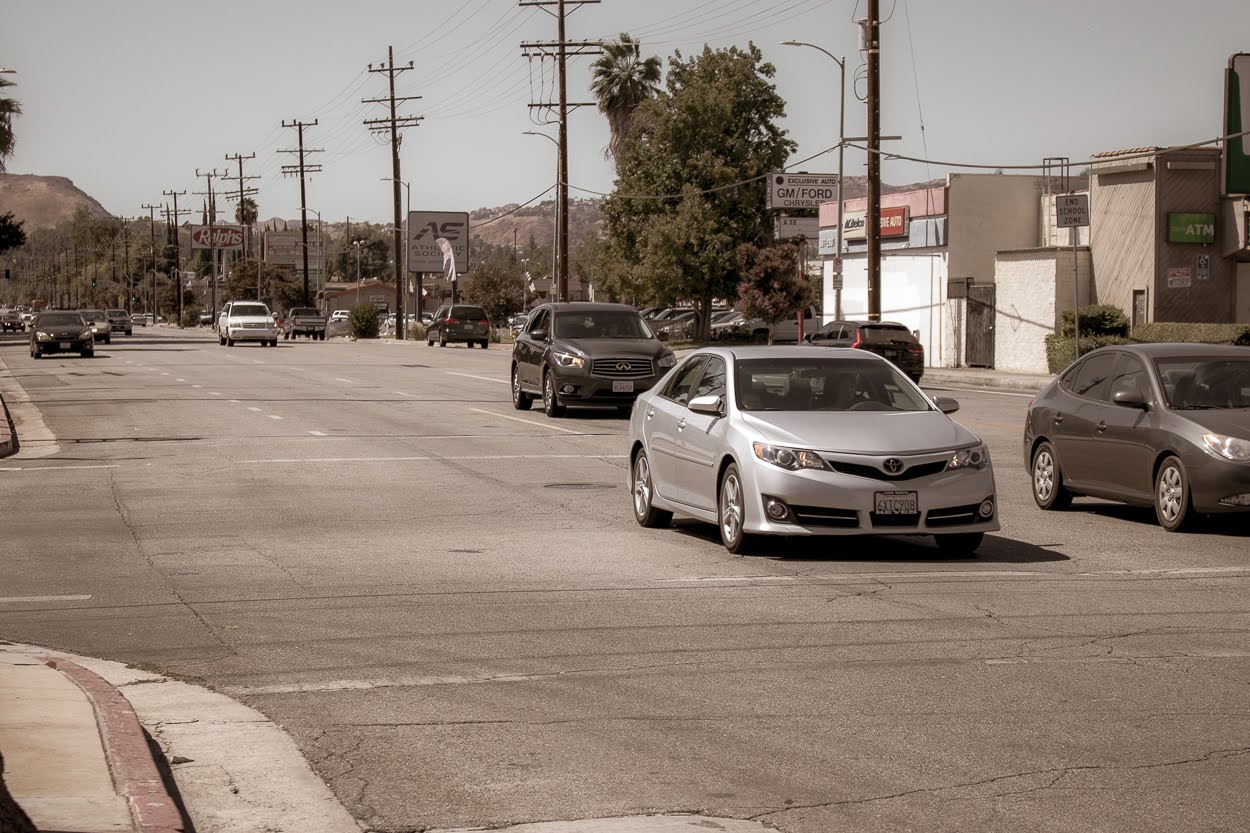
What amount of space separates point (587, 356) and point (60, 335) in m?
35.4

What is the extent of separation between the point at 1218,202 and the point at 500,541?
120 ft

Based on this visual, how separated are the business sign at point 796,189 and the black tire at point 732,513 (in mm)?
56209

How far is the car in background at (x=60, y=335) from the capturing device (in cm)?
5638

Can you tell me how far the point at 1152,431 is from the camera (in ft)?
44.9

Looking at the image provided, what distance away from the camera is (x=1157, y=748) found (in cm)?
670

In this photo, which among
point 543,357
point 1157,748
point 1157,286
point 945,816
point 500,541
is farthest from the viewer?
point 1157,286

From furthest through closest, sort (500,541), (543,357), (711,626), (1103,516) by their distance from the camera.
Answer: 1. (543,357)
2. (1103,516)
3. (500,541)
4. (711,626)

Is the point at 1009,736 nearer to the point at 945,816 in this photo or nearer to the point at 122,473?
the point at 945,816

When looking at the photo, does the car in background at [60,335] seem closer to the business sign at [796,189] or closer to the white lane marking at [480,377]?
the white lane marking at [480,377]

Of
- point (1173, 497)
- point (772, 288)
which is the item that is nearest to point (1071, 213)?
point (1173, 497)

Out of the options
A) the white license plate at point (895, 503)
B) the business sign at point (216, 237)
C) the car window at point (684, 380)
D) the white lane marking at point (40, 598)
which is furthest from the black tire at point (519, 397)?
the business sign at point (216, 237)

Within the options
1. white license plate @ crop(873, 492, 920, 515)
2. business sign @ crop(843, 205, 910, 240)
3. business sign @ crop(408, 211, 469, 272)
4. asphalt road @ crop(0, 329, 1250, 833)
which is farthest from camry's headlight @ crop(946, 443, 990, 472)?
business sign @ crop(408, 211, 469, 272)

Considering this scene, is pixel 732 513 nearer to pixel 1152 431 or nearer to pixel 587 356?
pixel 1152 431

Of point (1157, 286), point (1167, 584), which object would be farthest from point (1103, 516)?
point (1157, 286)
